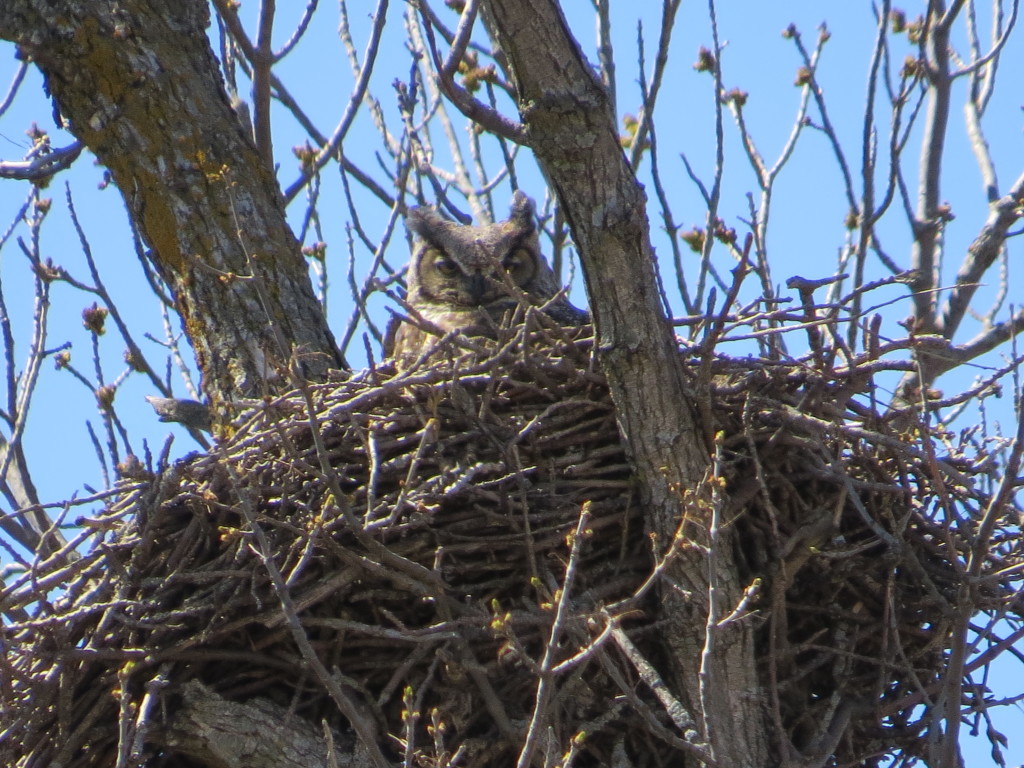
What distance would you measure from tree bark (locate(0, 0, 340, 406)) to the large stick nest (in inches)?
19.7

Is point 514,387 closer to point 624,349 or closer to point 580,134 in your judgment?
point 624,349

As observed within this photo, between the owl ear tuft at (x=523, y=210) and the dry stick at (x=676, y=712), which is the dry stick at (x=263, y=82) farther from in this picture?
the dry stick at (x=676, y=712)

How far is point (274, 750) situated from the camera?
2820 mm

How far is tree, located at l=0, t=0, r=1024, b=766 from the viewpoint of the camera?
2.55m

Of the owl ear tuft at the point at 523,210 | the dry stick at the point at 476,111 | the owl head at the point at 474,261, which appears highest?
the owl ear tuft at the point at 523,210

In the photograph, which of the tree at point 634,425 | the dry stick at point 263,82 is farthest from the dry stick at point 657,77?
the dry stick at point 263,82

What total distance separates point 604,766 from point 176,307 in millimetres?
1732

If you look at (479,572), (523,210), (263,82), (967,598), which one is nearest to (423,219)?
(523,210)

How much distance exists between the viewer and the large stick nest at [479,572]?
281cm

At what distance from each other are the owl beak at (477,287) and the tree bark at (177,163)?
762mm

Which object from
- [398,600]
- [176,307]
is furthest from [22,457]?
[398,600]

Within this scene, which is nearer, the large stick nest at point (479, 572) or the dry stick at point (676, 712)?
the dry stick at point (676, 712)

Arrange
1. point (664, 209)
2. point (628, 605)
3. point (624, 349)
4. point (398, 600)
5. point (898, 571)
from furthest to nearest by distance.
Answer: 1. point (664, 209)
2. point (898, 571)
3. point (398, 600)
4. point (624, 349)
5. point (628, 605)

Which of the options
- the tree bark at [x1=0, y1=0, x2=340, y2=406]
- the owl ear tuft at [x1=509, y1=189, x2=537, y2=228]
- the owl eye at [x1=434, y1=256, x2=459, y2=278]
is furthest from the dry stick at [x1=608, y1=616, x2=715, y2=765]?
the owl ear tuft at [x1=509, y1=189, x2=537, y2=228]
